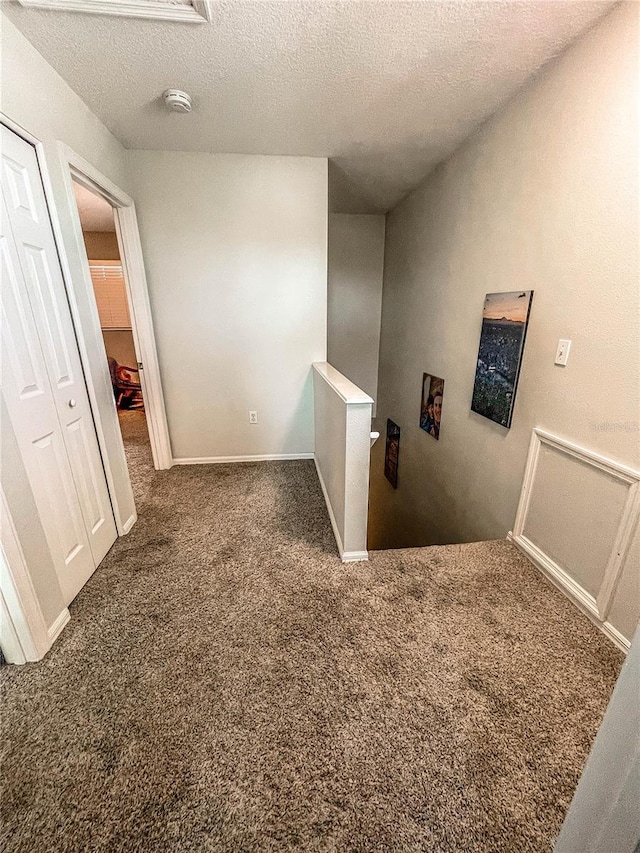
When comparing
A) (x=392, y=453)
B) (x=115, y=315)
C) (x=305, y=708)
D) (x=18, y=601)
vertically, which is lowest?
(x=392, y=453)

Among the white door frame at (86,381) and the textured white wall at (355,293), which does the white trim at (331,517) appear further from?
the textured white wall at (355,293)

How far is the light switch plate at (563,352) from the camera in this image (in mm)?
1550

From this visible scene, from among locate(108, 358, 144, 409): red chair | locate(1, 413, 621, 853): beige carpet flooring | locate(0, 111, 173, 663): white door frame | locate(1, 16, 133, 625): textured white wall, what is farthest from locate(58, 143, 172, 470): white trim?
locate(108, 358, 144, 409): red chair

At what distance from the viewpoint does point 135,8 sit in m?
1.26

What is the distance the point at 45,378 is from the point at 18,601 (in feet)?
2.91

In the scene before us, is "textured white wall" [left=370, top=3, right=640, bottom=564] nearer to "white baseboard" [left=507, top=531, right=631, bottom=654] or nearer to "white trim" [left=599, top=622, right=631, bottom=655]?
"white baseboard" [left=507, top=531, right=631, bottom=654]

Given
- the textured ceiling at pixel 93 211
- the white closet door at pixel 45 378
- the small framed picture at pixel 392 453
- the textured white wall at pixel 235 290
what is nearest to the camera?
the white closet door at pixel 45 378

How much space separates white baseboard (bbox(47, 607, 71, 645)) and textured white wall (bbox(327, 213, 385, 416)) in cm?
378

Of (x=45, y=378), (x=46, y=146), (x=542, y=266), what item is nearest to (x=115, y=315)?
(x=46, y=146)

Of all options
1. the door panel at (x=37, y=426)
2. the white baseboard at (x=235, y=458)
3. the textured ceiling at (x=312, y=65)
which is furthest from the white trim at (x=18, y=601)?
the textured ceiling at (x=312, y=65)

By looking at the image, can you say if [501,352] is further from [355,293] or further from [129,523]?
[355,293]

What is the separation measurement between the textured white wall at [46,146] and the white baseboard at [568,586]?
2.31m

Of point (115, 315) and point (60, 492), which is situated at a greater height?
point (115, 315)

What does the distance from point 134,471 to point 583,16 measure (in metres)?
3.71
